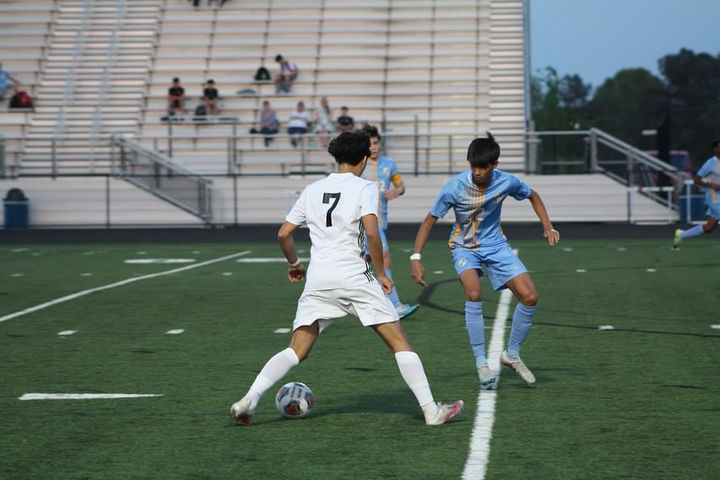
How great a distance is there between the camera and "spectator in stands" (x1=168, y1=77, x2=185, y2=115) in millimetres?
33438

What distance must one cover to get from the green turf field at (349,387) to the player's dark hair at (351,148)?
1468 mm

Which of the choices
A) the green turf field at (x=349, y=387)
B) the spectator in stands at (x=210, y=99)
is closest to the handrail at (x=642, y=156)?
the spectator in stands at (x=210, y=99)

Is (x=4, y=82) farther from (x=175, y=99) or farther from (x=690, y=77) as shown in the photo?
(x=690, y=77)

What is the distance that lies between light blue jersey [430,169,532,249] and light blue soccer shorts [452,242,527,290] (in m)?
0.05

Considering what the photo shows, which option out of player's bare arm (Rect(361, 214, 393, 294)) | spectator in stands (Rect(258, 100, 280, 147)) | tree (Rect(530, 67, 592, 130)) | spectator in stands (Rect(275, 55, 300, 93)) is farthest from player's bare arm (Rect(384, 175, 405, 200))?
tree (Rect(530, 67, 592, 130))

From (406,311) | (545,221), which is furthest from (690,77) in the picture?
(545,221)

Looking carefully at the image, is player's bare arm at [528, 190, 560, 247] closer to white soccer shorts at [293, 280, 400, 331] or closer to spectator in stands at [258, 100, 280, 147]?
white soccer shorts at [293, 280, 400, 331]

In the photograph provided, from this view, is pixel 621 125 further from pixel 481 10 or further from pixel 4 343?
pixel 4 343

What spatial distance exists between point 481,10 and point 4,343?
2823cm

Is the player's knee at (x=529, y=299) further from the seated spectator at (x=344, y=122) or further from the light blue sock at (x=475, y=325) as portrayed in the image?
the seated spectator at (x=344, y=122)

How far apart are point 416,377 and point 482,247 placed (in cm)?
171

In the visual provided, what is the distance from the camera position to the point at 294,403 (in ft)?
23.6

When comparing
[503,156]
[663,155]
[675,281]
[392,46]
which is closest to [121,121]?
[392,46]

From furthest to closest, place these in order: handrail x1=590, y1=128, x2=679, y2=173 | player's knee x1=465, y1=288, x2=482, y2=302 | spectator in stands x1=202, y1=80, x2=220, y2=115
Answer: spectator in stands x1=202, y1=80, x2=220, y2=115, handrail x1=590, y1=128, x2=679, y2=173, player's knee x1=465, y1=288, x2=482, y2=302
